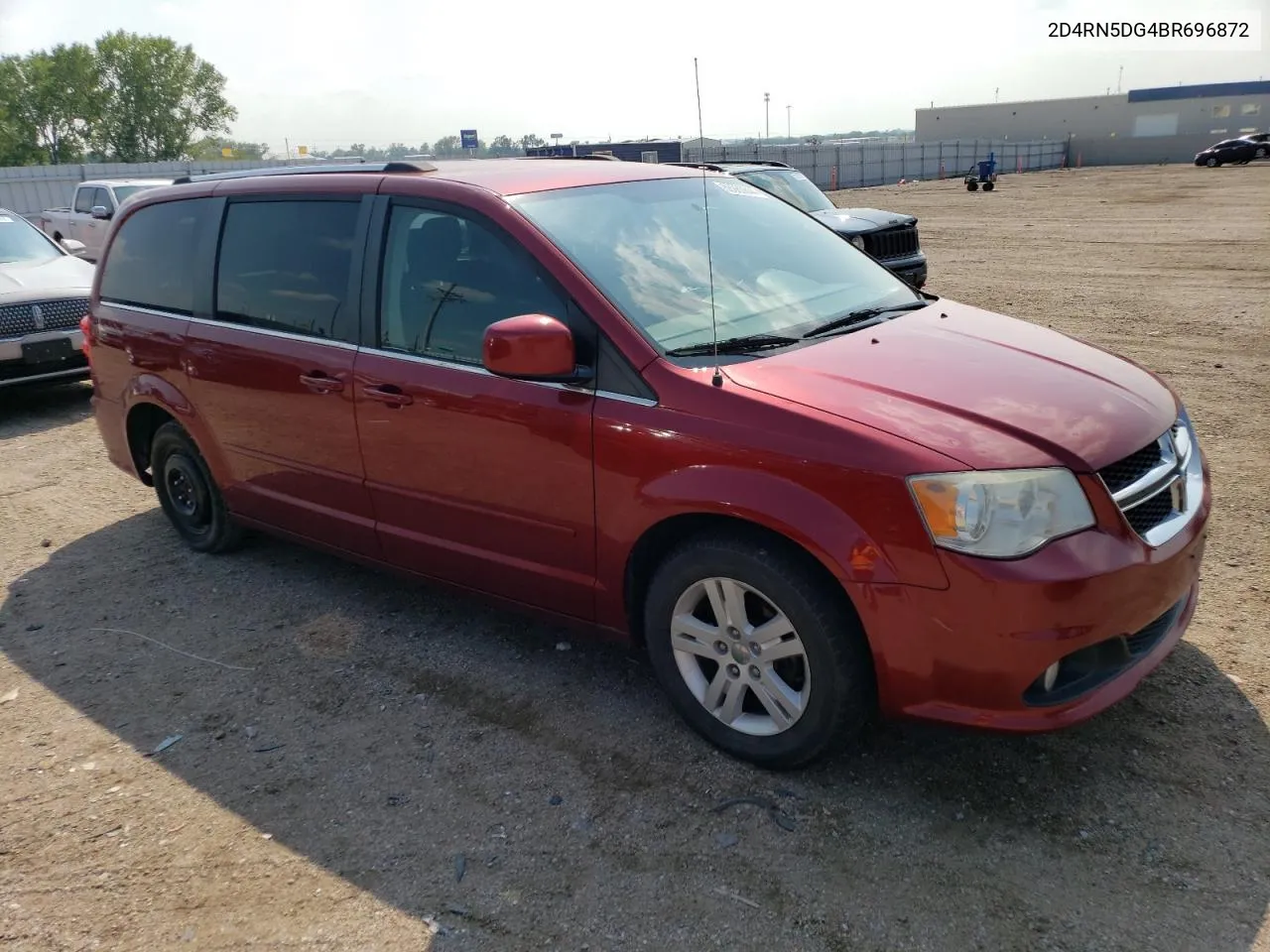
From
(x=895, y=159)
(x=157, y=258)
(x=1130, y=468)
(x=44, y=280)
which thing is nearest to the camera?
(x=1130, y=468)

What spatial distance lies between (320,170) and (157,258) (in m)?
1.24

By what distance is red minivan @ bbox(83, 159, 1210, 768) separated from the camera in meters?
2.73

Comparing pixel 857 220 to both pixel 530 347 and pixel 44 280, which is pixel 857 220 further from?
pixel 530 347

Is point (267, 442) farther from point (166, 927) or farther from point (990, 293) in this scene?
point (990, 293)

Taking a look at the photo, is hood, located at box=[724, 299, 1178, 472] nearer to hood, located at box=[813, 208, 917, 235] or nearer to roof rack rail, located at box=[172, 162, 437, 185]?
roof rack rail, located at box=[172, 162, 437, 185]

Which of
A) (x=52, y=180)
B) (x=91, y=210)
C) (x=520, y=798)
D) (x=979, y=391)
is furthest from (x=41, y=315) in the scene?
(x=52, y=180)

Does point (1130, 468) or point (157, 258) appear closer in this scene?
point (1130, 468)

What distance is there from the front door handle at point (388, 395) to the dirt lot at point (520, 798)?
1.10 meters

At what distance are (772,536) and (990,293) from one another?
1063 centimetres

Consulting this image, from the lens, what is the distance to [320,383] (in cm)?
411

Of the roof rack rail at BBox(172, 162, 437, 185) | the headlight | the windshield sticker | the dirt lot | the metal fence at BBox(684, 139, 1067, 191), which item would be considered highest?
the metal fence at BBox(684, 139, 1067, 191)

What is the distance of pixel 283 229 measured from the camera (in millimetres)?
4340

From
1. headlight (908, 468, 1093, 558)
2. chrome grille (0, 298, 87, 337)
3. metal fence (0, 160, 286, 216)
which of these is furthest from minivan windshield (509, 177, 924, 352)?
metal fence (0, 160, 286, 216)

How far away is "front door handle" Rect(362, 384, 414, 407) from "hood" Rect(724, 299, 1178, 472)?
53.1 inches
